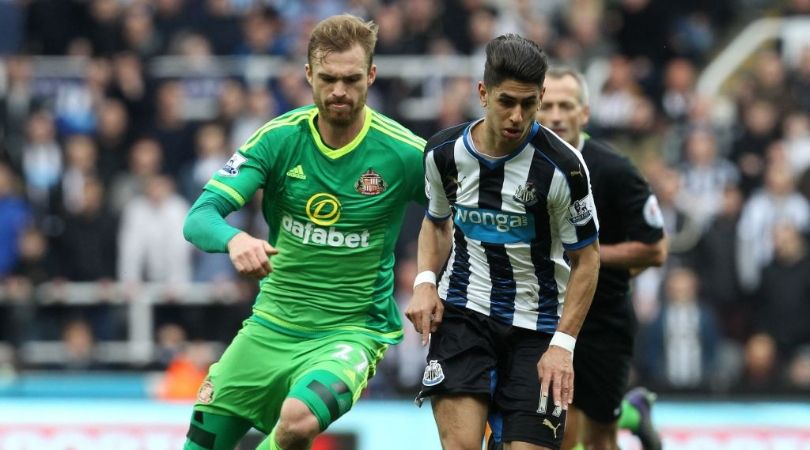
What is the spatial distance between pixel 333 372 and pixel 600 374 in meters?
1.85

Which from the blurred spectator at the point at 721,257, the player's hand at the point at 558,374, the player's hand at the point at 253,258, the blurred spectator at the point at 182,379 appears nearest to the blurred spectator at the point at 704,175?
the blurred spectator at the point at 721,257

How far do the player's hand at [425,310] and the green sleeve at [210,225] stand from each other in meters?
0.89

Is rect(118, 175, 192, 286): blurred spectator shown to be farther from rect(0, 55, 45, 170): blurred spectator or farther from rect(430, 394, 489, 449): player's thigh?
rect(430, 394, 489, 449): player's thigh

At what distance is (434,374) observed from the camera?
704 centimetres

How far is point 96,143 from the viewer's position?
51.9 feet

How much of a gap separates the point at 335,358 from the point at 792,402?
6.37m

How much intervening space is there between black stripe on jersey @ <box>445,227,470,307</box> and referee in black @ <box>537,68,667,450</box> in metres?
1.14

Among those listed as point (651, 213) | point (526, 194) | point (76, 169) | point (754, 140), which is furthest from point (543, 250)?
point (76, 169)

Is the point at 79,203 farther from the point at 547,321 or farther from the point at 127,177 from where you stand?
the point at 547,321

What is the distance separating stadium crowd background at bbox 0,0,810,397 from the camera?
46.8 ft

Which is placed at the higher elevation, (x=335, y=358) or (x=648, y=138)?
(x=648, y=138)

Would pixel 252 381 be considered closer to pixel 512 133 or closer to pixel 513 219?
pixel 513 219

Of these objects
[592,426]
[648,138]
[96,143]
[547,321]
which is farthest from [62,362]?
[547,321]

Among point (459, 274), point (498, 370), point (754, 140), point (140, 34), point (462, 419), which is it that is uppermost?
point (140, 34)
